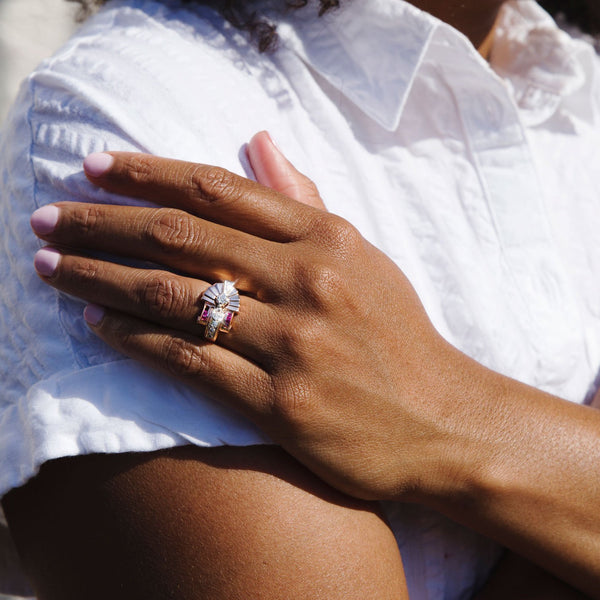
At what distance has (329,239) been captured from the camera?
88 centimetres

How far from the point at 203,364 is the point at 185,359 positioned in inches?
1.0

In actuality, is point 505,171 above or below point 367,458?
above

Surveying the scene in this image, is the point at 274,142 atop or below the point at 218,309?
atop

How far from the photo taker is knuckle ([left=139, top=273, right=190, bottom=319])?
2.71 ft

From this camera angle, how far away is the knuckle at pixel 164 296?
83 cm

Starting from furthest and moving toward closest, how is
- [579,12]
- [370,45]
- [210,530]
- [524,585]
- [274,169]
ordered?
[579,12] < [370,45] < [524,585] < [274,169] < [210,530]

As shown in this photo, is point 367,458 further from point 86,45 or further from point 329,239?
point 86,45

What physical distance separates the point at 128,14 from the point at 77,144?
1.09 ft

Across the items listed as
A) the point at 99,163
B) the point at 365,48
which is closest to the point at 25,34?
the point at 365,48

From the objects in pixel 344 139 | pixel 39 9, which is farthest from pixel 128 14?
pixel 39 9

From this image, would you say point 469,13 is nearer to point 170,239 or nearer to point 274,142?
point 274,142

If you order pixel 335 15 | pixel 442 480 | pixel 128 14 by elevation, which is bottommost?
pixel 442 480

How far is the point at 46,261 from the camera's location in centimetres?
88

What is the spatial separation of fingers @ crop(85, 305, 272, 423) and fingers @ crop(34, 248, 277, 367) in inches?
0.6
